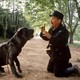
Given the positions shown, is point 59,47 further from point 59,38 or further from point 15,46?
point 15,46

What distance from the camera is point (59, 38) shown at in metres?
6.95

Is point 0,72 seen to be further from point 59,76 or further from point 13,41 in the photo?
point 59,76

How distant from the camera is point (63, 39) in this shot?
275 inches

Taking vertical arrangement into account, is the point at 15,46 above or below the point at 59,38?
below

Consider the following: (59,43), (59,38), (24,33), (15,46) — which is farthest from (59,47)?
(15,46)

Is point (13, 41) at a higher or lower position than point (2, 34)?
higher

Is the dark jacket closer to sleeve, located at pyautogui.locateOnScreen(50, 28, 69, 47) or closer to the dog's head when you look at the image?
sleeve, located at pyautogui.locateOnScreen(50, 28, 69, 47)

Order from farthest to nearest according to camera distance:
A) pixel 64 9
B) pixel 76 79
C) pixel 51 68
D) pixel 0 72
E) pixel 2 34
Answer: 1. pixel 2 34
2. pixel 64 9
3. pixel 51 68
4. pixel 0 72
5. pixel 76 79

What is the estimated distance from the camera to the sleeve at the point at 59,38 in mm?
6922

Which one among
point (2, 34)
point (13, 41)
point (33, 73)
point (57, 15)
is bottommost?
point (2, 34)

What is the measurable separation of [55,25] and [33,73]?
1515 millimetres

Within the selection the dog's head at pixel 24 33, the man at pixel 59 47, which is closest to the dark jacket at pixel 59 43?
the man at pixel 59 47

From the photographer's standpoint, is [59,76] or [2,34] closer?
[59,76]

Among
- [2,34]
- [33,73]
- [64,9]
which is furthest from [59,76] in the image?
[2,34]
